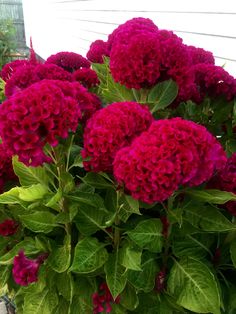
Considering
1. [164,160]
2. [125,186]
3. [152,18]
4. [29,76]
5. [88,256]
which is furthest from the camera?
[152,18]

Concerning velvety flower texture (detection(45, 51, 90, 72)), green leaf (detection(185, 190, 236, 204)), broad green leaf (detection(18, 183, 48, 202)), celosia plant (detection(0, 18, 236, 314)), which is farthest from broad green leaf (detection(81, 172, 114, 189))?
velvety flower texture (detection(45, 51, 90, 72))

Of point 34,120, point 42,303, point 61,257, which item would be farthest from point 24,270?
point 34,120

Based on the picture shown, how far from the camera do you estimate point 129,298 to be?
117 centimetres

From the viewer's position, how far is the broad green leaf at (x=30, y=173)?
1.13 metres

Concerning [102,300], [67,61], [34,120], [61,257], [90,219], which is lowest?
[102,300]

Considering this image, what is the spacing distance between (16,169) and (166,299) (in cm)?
58

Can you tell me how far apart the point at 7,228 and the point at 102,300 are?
366mm

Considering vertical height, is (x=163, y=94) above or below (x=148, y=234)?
above

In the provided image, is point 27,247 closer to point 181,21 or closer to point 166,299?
point 166,299

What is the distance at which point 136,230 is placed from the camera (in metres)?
1.07

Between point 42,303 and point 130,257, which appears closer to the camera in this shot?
point 130,257

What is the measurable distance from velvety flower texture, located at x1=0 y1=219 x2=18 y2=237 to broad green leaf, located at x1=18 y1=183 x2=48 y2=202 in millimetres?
214

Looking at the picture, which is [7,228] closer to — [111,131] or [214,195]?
[111,131]

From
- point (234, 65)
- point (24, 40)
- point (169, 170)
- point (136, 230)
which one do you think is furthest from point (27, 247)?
point (24, 40)
